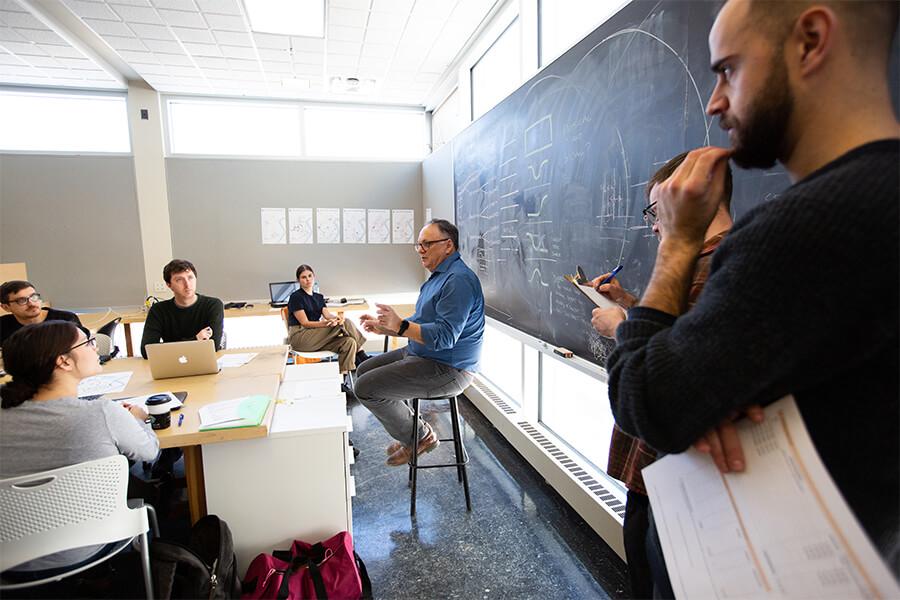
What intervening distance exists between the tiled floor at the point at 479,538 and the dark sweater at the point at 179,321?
4.24 ft

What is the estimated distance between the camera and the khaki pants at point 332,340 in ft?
12.4

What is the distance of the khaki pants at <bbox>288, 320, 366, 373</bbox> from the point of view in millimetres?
3789

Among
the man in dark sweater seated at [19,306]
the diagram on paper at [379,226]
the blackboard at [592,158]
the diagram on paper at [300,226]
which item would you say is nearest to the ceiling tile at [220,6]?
the blackboard at [592,158]

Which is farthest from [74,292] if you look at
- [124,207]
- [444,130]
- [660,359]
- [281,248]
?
[660,359]

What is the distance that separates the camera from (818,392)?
19.5 inches

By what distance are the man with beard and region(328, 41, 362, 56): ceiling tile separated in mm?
3746

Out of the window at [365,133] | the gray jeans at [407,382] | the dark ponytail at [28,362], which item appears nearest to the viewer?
the dark ponytail at [28,362]

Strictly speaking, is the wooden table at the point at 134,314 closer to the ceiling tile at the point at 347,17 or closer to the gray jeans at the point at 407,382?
the gray jeans at the point at 407,382

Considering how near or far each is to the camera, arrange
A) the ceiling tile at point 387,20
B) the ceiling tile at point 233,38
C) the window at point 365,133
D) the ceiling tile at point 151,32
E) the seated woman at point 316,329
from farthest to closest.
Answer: the window at point 365,133
the seated woman at point 316,329
the ceiling tile at point 233,38
the ceiling tile at point 151,32
the ceiling tile at point 387,20

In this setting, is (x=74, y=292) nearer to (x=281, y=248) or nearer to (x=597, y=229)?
(x=281, y=248)

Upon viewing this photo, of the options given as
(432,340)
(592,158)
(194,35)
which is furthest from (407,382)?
(194,35)

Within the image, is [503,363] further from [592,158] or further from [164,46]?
[164,46]

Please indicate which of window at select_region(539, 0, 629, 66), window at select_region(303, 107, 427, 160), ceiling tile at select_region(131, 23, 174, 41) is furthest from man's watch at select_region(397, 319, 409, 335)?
window at select_region(303, 107, 427, 160)

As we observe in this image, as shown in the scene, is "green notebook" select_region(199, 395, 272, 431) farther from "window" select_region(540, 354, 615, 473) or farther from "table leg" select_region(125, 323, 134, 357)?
"table leg" select_region(125, 323, 134, 357)
